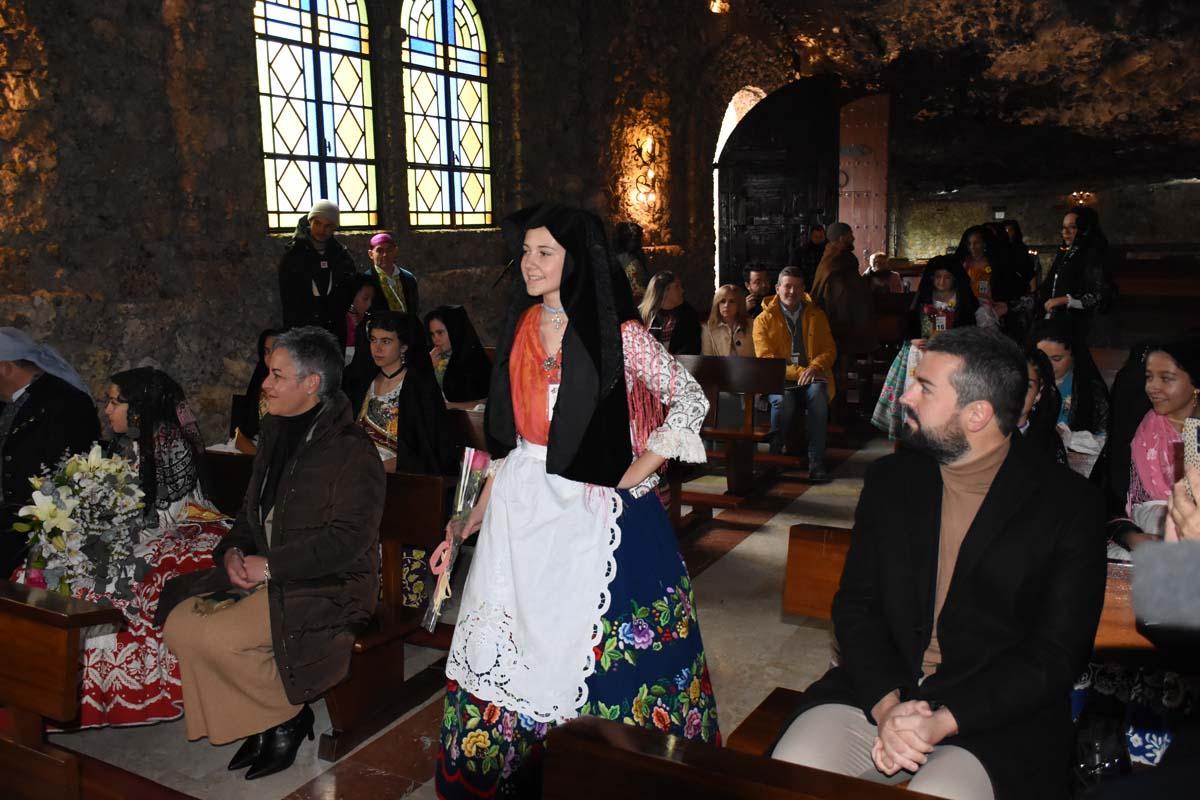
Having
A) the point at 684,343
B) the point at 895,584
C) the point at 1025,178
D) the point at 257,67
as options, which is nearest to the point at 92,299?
the point at 257,67

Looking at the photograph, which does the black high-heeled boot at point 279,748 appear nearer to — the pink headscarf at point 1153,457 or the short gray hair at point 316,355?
the short gray hair at point 316,355

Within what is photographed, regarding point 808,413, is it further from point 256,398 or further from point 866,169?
point 866,169

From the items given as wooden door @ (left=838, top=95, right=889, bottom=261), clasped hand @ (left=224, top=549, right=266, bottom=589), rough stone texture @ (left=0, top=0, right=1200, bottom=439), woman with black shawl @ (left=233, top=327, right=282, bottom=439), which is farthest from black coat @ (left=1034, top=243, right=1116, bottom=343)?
wooden door @ (left=838, top=95, right=889, bottom=261)

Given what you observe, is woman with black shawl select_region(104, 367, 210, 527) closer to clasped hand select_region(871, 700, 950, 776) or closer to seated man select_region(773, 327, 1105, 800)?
seated man select_region(773, 327, 1105, 800)

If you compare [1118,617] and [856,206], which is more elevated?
[856,206]

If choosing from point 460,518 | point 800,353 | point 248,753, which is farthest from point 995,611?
point 800,353

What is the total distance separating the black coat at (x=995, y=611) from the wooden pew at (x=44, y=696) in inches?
65.7

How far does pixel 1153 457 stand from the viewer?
3.44 m

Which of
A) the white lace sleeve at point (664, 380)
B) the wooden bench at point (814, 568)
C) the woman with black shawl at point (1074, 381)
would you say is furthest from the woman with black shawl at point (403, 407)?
the woman with black shawl at point (1074, 381)

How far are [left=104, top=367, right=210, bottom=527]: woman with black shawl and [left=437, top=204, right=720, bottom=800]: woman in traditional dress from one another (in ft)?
5.61

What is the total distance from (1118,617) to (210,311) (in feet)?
21.1

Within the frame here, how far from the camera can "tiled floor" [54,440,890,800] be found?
3.21 metres

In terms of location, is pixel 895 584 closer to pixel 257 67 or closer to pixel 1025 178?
pixel 257 67

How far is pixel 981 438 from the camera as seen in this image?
7.22 feet
